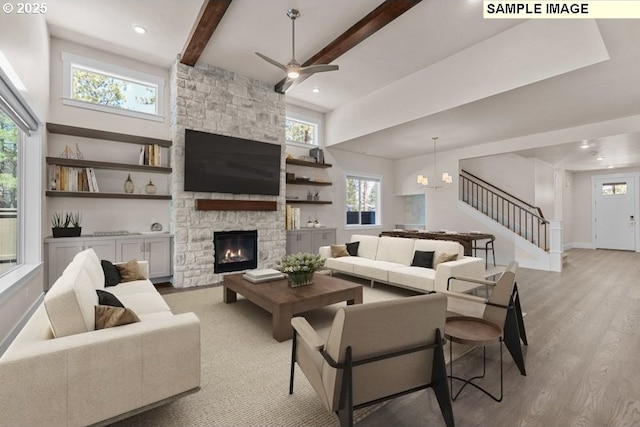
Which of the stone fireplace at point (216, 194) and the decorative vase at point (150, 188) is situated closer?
the stone fireplace at point (216, 194)

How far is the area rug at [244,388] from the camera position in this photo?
183 cm

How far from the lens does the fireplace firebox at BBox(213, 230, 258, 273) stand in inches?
212

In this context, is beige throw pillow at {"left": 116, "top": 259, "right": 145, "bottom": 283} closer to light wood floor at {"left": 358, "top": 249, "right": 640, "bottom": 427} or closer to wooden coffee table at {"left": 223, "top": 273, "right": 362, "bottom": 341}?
wooden coffee table at {"left": 223, "top": 273, "right": 362, "bottom": 341}

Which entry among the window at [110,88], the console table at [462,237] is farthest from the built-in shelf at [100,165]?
the console table at [462,237]

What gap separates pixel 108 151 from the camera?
4.87 meters

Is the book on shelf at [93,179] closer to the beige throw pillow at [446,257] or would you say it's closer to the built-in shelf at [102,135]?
the built-in shelf at [102,135]

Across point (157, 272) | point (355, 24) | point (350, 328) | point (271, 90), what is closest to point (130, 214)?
point (157, 272)

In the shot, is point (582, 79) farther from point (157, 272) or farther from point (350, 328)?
point (157, 272)

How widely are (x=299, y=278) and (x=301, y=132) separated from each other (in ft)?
15.3

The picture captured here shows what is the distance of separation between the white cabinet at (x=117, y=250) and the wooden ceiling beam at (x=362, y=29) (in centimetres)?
334

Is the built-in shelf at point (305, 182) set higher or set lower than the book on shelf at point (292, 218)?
higher

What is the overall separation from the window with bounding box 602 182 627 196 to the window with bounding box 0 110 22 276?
1414cm

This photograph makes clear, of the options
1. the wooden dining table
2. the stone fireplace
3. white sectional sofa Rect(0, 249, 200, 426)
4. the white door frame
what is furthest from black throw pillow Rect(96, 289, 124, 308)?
the white door frame

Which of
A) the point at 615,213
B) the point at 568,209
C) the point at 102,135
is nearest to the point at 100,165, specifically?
the point at 102,135
